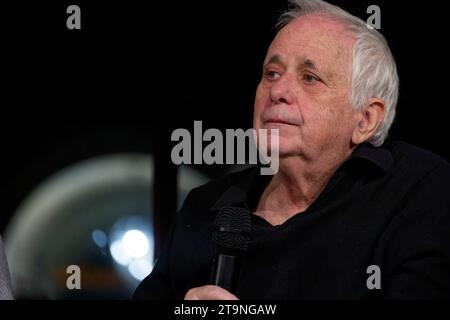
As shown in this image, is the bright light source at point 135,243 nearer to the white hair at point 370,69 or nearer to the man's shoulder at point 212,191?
the man's shoulder at point 212,191

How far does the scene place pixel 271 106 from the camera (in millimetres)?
1827

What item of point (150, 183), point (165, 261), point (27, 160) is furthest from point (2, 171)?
point (165, 261)

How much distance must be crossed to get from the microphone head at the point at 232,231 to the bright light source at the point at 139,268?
1.21 m

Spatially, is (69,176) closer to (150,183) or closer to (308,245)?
(150,183)

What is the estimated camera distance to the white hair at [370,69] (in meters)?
1.83

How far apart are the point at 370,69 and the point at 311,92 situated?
176mm

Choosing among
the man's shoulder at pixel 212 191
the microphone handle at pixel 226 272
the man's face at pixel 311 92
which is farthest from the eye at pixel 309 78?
the microphone handle at pixel 226 272

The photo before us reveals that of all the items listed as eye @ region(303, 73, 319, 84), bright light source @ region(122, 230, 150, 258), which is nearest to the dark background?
bright light source @ region(122, 230, 150, 258)

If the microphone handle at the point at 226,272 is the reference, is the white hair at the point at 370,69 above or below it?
above

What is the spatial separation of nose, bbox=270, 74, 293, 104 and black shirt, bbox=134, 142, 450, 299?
0.24 m

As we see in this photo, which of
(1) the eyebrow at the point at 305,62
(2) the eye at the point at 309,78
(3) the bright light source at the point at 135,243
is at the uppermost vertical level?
(1) the eyebrow at the point at 305,62

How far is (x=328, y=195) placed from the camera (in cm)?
178

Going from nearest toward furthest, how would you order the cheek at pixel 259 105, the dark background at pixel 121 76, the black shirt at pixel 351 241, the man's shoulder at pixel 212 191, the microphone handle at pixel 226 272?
the microphone handle at pixel 226 272
the black shirt at pixel 351 241
the cheek at pixel 259 105
the man's shoulder at pixel 212 191
the dark background at pixel 121 76

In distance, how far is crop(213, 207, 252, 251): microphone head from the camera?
4.86 ft
